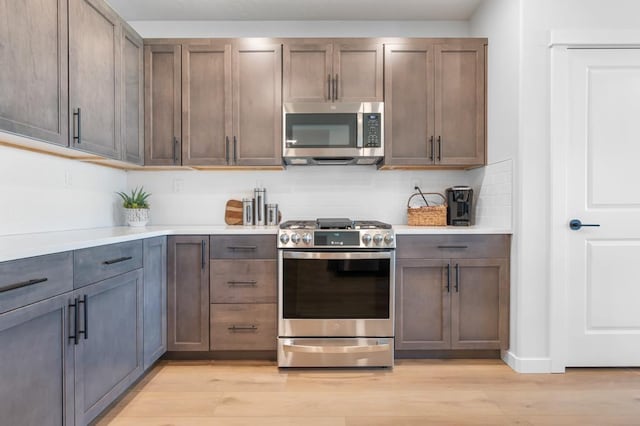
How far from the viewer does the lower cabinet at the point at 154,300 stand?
2.31 m

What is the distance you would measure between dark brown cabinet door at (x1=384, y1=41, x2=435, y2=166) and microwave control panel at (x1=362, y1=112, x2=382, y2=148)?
0.32 feet

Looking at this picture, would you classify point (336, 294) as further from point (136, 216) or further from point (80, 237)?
point (136, 216)

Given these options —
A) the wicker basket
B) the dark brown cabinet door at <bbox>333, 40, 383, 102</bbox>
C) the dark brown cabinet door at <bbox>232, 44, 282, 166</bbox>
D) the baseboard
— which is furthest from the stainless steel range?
the dark brown cabinet door at <bbox>333, 40, 383, 102</bbox>

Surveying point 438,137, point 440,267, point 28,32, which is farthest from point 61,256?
point 438,137

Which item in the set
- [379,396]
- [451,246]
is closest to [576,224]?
[451,246]

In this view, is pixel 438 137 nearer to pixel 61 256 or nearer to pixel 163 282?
pixel 163 282

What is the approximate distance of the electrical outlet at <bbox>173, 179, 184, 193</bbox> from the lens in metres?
3.26

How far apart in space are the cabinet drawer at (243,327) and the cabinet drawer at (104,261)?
667mm

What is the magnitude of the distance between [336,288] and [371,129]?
3.90 feet

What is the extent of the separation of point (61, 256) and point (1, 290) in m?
0.32

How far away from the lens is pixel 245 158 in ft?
9.56

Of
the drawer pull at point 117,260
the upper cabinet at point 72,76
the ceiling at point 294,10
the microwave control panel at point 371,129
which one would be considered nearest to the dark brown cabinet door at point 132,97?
the upper cabinet at point 72,76

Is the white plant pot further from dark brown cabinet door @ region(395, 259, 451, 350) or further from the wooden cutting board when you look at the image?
dark brown cabinet door @ region(395, 259, 451, 350)

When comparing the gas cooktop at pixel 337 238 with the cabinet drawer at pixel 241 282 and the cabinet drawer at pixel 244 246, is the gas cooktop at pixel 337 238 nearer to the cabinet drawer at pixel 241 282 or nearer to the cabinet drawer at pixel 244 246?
the cabinet drawer at pixel 244 246
